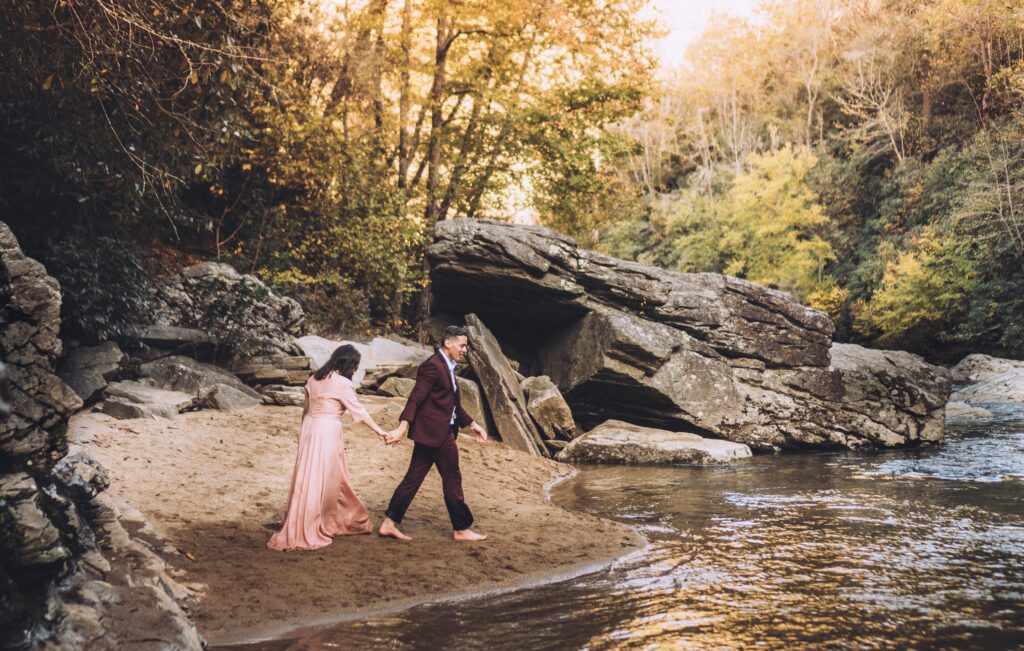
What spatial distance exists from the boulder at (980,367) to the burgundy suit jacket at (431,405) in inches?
996

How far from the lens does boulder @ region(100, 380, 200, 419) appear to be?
10.4 metres

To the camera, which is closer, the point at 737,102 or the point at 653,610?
the point at 653,610

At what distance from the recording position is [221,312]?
14406mm

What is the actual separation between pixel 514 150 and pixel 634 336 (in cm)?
969

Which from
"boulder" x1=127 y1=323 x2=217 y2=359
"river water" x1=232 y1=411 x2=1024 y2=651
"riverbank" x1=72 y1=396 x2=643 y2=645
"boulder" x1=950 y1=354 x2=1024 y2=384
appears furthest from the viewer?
"boulder" x1=950 y1=354 x2=1024 y2=384

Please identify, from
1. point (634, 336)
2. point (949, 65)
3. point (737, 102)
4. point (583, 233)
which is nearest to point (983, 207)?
point (949, 65)

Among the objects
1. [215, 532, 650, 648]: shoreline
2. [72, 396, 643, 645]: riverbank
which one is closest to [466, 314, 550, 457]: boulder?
[72, 396, 643, 645]: riverbank

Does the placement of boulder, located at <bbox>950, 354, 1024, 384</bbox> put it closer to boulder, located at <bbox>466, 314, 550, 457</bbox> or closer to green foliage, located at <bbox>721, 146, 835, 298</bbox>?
green foliage, located at <bbox>721, 146, 835, 298</bbox>

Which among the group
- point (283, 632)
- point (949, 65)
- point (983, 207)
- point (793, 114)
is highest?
point (793, 114)

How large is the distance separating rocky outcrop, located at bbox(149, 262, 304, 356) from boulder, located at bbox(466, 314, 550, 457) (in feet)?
13.2

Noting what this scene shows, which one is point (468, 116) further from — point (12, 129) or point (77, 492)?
point (77, 492)

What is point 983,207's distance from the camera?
31.0 meters

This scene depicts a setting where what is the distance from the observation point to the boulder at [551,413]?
14.4 meters

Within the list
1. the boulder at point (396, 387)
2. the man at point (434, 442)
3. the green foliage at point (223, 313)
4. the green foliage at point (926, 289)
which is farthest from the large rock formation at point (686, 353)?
the green foliage at point (926, 289)
